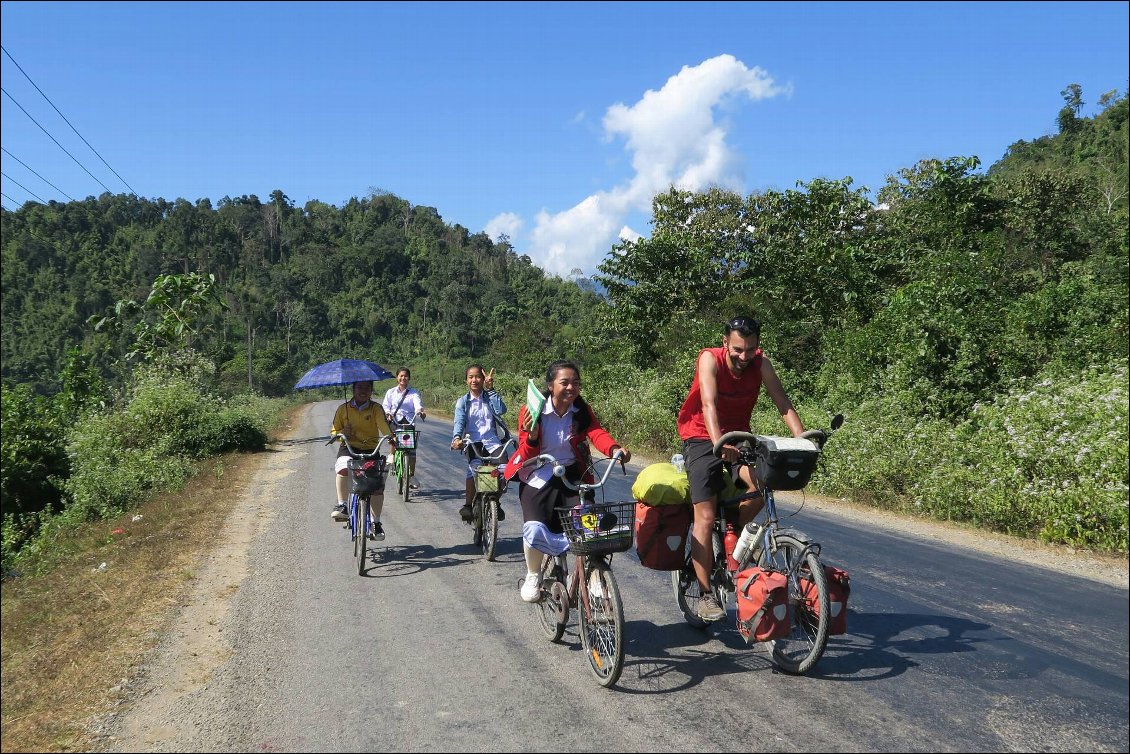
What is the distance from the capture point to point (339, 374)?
31.6ft

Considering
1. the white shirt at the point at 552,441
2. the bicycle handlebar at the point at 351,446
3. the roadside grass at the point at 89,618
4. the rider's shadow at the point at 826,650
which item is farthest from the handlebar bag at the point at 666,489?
the bicycle handlebar at the point at 351,446

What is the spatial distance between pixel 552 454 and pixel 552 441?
9 cm

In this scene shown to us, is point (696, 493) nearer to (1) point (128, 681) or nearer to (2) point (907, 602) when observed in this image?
(2) point (907, 602)

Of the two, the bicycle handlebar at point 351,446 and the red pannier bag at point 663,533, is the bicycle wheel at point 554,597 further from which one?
the bicycle handlebar at point 351,446

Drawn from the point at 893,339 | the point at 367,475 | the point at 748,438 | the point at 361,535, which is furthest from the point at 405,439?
the point at 893,339

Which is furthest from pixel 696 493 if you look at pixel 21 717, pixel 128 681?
pixel 21 717

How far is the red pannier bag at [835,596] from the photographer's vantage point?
4.30 metres

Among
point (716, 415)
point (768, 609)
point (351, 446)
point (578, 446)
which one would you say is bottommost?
point (768, 609)

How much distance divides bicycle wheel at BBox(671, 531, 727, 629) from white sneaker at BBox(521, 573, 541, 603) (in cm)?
97

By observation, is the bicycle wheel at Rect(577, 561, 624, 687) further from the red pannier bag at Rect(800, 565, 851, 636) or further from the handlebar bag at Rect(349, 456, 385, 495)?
the handlebar bag at Rect(349, 456, 385, 495)

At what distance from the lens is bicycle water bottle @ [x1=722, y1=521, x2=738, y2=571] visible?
4.85 metres

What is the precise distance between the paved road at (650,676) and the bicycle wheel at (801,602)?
0.44 ft

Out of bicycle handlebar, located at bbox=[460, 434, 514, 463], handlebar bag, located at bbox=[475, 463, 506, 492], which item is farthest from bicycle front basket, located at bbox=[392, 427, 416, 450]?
handlebar bag, located at bbox=[475, 463, 506, 492]

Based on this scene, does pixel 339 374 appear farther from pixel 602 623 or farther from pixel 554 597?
pixel 602 623
